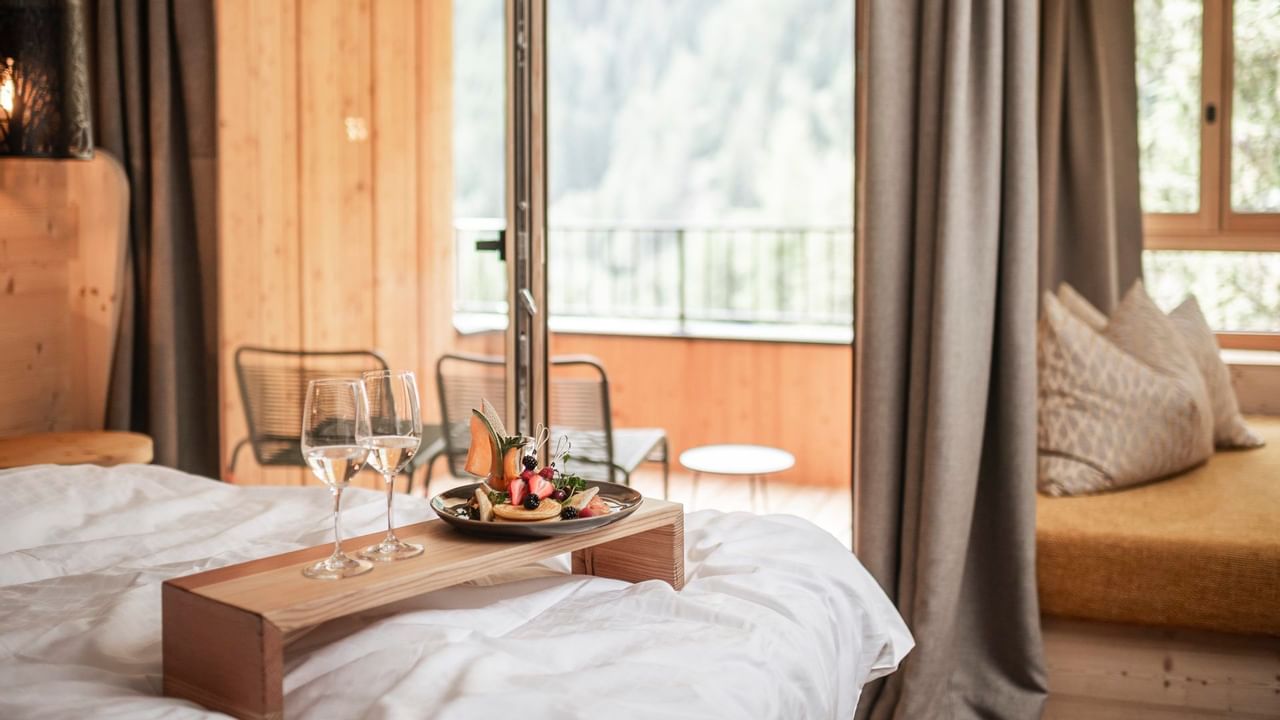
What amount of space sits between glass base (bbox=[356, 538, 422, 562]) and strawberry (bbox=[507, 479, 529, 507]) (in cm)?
13

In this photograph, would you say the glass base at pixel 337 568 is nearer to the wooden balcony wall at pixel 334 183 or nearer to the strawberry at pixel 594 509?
the strawberry at pixel 594 509

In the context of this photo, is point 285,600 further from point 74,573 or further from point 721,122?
point 721,122

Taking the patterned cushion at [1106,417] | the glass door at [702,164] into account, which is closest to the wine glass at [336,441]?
the patterned cushion at [1106,417]

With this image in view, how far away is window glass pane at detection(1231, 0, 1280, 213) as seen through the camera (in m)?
3.84

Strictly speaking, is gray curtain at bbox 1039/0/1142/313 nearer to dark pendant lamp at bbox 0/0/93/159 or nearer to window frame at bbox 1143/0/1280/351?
window frame at bbox 1143/0/1280/351

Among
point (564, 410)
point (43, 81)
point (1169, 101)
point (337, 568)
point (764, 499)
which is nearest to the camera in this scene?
point (337, 568)

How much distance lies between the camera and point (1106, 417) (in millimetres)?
2936

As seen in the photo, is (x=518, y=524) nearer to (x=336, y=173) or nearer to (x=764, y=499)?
(x=336, y=173)

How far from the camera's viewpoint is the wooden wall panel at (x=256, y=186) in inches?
145

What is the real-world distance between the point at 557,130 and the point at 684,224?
1.18 meters

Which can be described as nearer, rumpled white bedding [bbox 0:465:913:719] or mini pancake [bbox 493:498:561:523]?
rumpled white bedding [bbox 0:465:913:719]

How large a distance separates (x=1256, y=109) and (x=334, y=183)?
10.6ft

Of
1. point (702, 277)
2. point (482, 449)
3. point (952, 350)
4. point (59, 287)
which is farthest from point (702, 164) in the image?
point (482, 449)

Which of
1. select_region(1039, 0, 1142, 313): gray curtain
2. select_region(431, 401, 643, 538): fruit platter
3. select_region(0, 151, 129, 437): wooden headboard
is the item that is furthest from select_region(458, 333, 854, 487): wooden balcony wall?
select_region(431, 401, 643, 538): fruit platter
